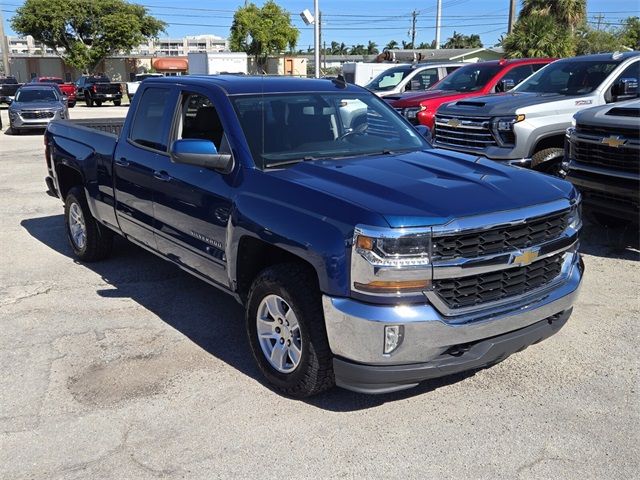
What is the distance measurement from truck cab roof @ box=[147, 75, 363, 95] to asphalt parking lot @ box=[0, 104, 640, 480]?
1.83m

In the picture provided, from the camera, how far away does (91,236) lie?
21.6 ft

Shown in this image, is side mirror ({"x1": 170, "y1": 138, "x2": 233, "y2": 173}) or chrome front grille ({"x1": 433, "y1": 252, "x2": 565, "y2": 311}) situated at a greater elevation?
side mirror ({"x1": 170, "y1": 138, "x2": 233, "y2": 173})

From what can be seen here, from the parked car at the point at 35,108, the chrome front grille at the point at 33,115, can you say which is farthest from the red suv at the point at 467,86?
the chrome front grille at the point at 33,115

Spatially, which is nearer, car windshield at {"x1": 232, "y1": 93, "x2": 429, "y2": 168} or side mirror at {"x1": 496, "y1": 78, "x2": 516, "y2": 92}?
car windshield at {"x1": 232, "y1": 93, "x2": 429, "y2": 168}

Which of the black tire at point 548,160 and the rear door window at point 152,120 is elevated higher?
the rear door window at point 152,120

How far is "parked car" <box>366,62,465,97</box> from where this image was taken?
1535 centimetres

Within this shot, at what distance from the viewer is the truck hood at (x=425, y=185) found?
11.1 feet

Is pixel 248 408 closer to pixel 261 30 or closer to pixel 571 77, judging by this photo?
pixel 571 77

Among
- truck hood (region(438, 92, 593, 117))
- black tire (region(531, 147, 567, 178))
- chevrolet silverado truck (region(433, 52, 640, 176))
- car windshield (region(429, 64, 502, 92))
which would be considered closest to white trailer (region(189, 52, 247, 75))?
car windshield (region(429, 64, 502, 92))

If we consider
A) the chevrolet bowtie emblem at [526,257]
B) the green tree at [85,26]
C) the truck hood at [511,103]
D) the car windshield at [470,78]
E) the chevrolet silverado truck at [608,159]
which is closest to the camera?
the chevrolet bowtie emblem at [526,257]

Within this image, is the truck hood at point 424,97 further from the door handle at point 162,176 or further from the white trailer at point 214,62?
the white trailer at point 214,62

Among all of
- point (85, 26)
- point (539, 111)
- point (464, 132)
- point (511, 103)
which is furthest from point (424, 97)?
point (85, 26)

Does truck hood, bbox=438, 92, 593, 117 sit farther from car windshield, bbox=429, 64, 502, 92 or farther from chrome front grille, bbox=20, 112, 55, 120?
chrome front grille, bbox=20, 112, 55, 120

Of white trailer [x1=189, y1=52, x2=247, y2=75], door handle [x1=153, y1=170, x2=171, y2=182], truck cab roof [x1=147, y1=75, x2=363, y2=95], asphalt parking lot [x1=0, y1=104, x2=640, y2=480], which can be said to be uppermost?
white trailer [x1=189, y1=52, x2=247, y2=75]
